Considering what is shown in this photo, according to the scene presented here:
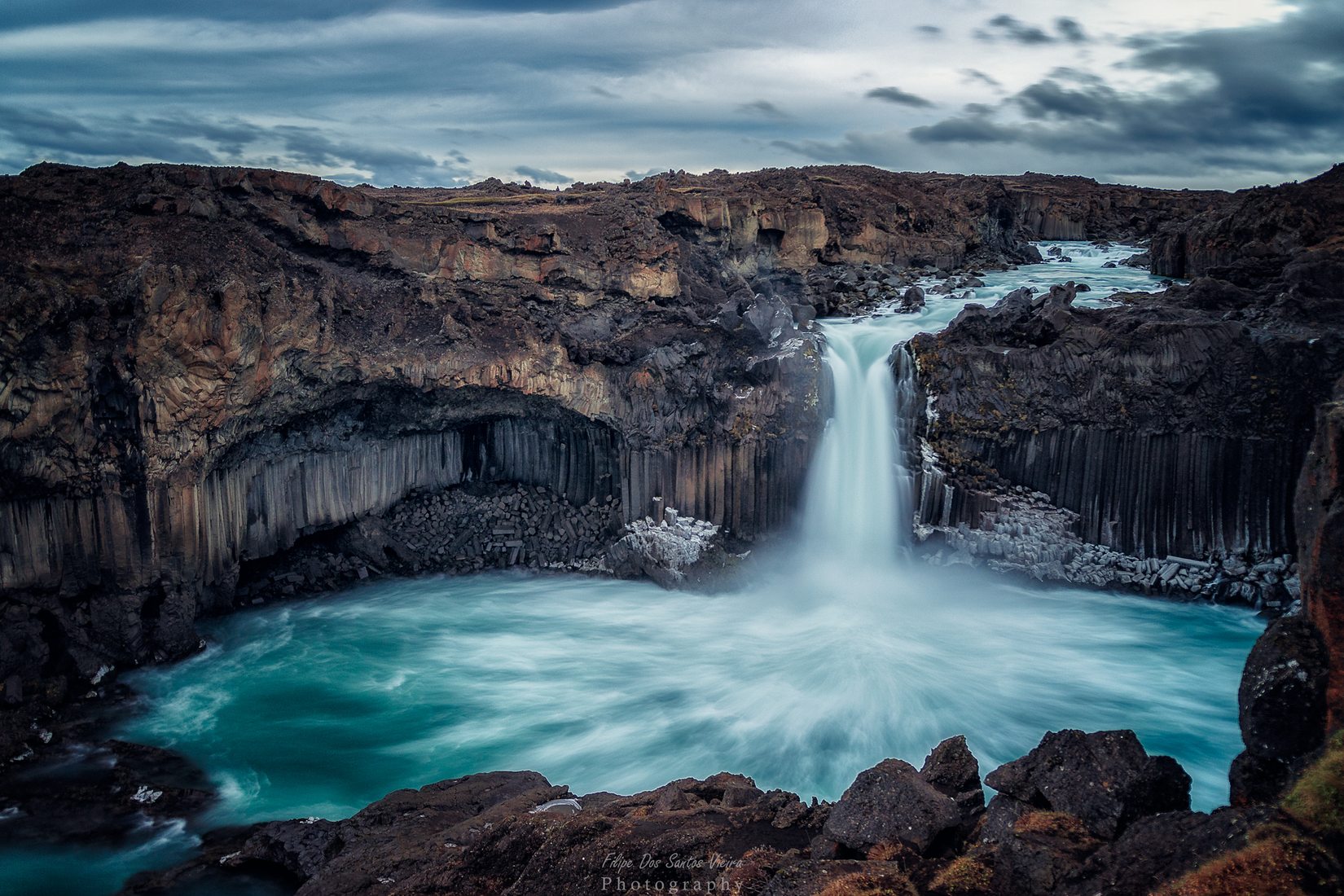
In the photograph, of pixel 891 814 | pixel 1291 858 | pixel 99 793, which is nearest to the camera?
pixel 1291 858

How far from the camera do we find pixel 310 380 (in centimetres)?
1505

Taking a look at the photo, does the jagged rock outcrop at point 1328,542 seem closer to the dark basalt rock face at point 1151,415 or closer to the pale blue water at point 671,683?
the pale blue water at point 671,683

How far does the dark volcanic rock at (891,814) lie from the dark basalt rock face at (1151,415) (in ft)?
35.9

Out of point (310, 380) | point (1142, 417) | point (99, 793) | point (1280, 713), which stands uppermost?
point (310, 380)

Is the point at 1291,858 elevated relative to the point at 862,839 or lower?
elevated

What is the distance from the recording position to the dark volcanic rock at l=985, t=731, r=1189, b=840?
5.98 meters

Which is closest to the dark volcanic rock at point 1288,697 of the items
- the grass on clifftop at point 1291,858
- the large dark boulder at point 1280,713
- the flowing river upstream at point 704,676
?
the large dark boulder at point 1280,713

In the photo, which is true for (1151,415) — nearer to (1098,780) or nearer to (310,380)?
(1098,780)

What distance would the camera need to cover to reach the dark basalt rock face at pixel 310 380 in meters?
12.5

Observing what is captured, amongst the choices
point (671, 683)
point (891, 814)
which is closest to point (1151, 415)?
point (671, 683)

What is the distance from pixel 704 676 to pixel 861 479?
20.1ft

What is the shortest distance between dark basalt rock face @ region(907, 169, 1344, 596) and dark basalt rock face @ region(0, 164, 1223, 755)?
3.01m

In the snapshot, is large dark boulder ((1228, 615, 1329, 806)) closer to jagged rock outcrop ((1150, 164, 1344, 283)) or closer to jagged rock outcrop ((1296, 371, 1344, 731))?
jagged rock outcrop ((1296, 371, 1344, 731))

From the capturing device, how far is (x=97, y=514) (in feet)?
41.9
